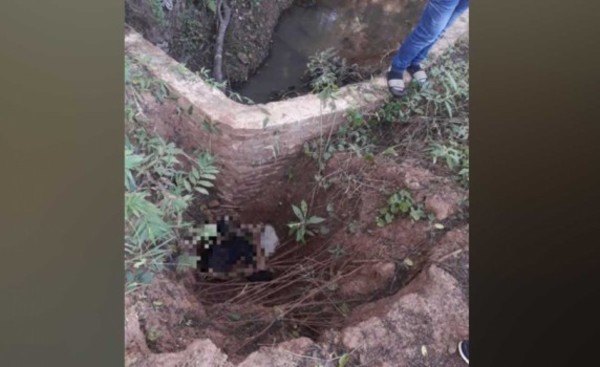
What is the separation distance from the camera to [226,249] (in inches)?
76.0

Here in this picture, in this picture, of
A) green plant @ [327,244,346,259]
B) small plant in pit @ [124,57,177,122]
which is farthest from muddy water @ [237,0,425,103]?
green plant @ [327,244,346,259]

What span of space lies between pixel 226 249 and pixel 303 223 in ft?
0.90

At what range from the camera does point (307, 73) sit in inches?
77.0

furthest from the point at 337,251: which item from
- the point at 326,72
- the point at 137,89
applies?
the point at 137,89

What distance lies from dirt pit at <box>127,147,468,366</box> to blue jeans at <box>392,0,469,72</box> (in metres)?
0.39

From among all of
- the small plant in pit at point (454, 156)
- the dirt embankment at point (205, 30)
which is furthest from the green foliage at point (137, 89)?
the small plant in pit at point (454, 156)

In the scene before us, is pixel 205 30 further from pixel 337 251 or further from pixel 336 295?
pixel 336 295

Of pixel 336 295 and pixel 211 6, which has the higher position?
pixel 211 6
